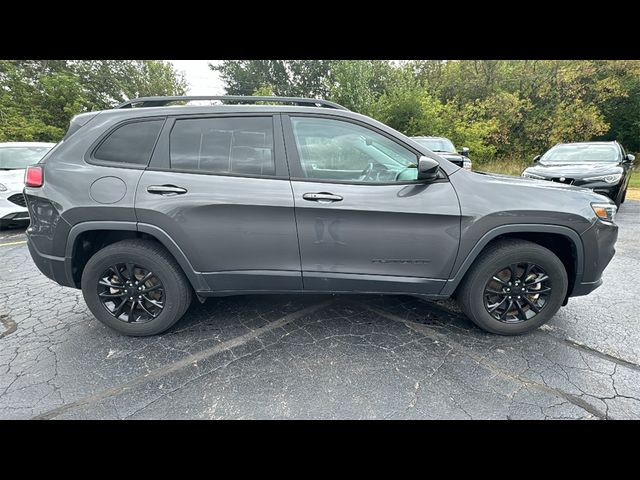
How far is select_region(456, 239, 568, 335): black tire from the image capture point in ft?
8.13

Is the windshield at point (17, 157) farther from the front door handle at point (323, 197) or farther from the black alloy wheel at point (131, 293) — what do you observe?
the front door handle at point (323, 197)

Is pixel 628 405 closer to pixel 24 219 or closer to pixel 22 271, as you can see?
pixel 22 271

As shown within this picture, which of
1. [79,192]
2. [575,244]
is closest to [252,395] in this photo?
[79,192]

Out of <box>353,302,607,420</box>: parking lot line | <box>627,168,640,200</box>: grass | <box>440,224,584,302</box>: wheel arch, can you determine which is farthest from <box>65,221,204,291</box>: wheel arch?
<box>627,168,640,200</box>: grass

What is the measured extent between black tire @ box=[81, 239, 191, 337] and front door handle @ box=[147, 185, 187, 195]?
1.50ft

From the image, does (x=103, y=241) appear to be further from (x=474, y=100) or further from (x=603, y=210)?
(x=474, y=100)

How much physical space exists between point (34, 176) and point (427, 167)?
3.04 metres

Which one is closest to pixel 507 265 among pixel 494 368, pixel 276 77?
pixel 494 368

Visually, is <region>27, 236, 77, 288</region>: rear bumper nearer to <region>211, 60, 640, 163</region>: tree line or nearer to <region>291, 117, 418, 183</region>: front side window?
<region>291, 117, 418, 183</region>: front side window

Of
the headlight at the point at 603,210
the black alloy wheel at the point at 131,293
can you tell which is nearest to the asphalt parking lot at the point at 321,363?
the black alloy wheel at the point at 131,293

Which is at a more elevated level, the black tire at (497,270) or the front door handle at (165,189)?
the front door handle at (165,189)

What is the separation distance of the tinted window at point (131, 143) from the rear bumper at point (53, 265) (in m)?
0.90

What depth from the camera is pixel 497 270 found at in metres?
2.51

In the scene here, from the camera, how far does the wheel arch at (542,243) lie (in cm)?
239
